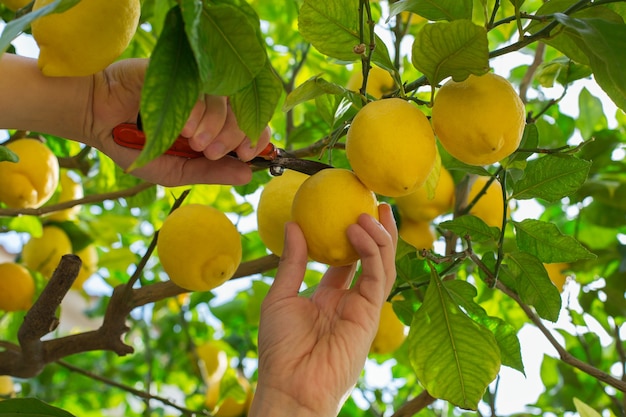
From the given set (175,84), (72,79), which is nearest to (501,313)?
(72,79)

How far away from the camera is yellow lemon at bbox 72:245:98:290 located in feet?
5.43

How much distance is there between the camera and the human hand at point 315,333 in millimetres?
800

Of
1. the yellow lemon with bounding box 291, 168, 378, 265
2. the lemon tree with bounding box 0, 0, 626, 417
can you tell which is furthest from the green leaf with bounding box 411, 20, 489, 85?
the yellow lemon with bounding box 291, 168, 378, 265

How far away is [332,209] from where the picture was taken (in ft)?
2.48

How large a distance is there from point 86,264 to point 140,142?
0.89 meters

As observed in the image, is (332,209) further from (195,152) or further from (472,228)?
(472,228)

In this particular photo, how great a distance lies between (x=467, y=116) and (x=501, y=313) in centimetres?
100

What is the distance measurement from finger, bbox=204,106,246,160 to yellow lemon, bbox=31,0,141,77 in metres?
0.13

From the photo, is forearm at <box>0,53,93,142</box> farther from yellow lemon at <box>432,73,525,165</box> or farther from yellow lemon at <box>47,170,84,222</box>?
yellow lemon at <box>47,170,84,222</box>

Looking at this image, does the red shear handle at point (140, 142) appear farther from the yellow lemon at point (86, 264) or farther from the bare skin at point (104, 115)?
the yellow lemon at point (86, 264)

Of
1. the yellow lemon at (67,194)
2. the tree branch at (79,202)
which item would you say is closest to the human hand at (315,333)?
the tree branch at (79,202)

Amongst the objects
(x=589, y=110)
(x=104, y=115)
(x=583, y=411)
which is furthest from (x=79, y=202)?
(x=589, y=110)

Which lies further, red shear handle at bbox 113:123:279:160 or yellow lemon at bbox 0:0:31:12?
yellow lemon at bbox 0:0:31:12

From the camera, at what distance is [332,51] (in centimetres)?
89
